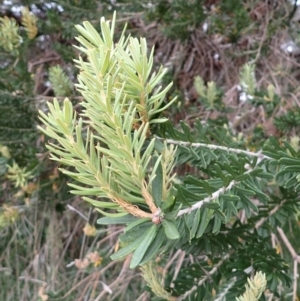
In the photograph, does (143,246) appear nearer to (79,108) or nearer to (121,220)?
(121,220)

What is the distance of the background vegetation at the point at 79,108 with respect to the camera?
3.29 feet

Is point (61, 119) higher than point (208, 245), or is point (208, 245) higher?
point (61, 119)

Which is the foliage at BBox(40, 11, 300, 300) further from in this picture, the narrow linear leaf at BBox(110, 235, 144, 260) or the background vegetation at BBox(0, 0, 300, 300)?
the background vegetation at BBox(0, 0, 300, 300)

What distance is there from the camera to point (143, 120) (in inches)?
16.8

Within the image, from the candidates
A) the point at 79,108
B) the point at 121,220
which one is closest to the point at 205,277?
the point at 121,220

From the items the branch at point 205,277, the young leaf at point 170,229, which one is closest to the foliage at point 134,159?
the young leaf at point 170,229

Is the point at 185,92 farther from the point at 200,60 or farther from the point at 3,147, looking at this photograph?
the point at 3,147

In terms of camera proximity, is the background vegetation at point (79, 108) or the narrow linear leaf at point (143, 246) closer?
the narrow linear leaf at point (143, 246)

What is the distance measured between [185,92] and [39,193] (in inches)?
22.5

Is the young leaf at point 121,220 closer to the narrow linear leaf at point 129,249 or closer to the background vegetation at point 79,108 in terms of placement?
the narrow linear leaf at point 129,249

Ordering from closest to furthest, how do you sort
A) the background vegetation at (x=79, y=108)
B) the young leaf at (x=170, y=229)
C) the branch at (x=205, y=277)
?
the young leaf at (x=170, y=229) < the branch at (x=205, y=277) < the background vegetation at (x=79, y=108)

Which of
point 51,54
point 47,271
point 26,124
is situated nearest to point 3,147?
point 26,124

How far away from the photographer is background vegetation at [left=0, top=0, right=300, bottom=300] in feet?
3.29

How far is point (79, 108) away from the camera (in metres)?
1.26
